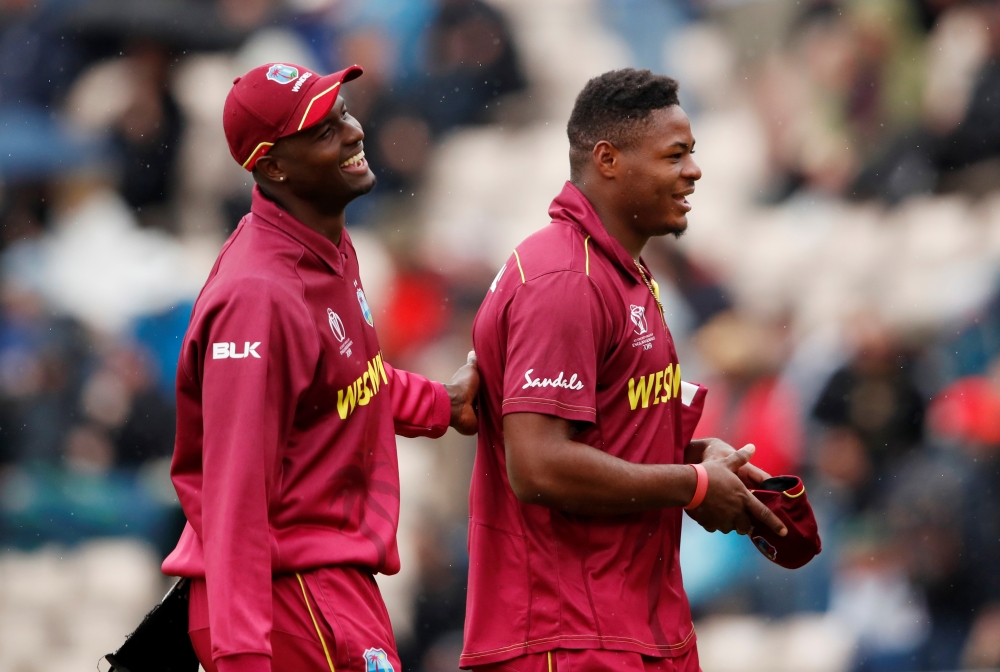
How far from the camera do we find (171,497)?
21.3 ft

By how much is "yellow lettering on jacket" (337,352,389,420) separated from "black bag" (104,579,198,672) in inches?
21.1

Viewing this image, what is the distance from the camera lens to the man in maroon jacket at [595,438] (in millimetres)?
3137

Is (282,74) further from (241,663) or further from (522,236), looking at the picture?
(522,236)

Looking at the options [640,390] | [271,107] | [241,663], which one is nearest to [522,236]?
[640,390]

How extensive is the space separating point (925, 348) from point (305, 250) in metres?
4.18

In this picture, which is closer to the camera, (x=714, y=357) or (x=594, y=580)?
(x=594, y=580)

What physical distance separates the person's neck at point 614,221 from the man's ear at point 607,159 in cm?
4

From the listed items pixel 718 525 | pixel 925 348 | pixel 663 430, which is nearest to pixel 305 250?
pixel 663 430

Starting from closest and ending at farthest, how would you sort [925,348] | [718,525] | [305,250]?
[305,250]
[718,525]
[925,348]

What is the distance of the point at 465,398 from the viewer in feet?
11.6

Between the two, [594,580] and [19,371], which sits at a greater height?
[19,371]

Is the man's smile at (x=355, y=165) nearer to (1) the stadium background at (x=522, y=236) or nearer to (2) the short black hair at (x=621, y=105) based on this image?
(2) the short black hair at (x=621, y=105)

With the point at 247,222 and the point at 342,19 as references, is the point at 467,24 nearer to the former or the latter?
the point at 342,19

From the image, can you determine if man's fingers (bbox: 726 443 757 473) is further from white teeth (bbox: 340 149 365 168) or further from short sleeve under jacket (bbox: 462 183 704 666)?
white teeth (bbox: 340 149 365 168)
